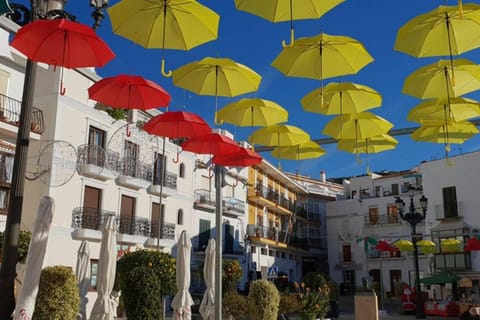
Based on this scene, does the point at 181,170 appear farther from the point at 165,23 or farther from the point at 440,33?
the point at 440,33

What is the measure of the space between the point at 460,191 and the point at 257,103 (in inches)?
1219

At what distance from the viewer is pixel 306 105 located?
11977mm

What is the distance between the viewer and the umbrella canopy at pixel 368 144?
46.3 feet

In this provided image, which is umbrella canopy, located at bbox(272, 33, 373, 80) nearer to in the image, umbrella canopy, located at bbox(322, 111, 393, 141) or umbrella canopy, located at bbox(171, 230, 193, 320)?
umbrella canopy, located at bbox(322, 111, 393, 141)

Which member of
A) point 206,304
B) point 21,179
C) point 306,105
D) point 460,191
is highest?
point 460,191

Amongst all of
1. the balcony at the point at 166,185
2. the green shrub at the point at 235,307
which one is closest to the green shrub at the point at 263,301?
the green shrub at the point at 235,307

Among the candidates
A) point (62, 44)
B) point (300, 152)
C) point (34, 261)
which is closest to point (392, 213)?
point (300, 152)

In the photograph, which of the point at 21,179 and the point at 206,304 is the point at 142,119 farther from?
the point at 21,179

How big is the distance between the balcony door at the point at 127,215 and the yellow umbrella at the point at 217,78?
18.0 meters

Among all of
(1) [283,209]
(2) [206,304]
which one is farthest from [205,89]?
(1) [283,209]

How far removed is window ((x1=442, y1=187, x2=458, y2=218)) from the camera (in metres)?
38.7

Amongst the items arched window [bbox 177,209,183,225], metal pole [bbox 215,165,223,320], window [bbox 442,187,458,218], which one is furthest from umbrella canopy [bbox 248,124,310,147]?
window [bbox 442,187,458,218]

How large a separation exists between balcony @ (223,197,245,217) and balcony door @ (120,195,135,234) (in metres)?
12.0

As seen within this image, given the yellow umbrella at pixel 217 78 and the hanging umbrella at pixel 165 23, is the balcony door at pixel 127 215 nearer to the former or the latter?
the yellow umbrella at pixel 217 78
